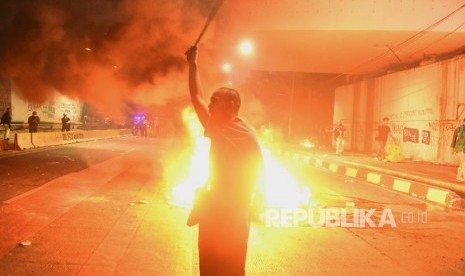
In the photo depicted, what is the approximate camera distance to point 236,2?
1566 centimetres

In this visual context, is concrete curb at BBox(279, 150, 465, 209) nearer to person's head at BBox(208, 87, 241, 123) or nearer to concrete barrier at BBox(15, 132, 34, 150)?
person's head at BBox(208, 87, 241, 123)

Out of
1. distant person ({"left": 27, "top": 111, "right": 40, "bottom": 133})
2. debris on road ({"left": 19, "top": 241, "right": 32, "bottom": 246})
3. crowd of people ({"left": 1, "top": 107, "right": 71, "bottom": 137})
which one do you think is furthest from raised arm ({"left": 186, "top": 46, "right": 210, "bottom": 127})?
distant person ({"left": 27, "top": 111, "right": 40, "bottom": 133})

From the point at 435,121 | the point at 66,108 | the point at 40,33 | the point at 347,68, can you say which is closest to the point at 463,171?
the point at 435,121

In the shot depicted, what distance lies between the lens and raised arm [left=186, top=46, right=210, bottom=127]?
2797 mm

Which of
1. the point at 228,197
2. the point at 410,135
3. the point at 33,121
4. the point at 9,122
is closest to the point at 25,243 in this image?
the point at 228,197

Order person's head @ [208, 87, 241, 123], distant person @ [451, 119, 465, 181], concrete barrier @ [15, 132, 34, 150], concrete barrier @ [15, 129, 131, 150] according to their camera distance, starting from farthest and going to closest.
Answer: concrete barrier @ [15, 129, 131, 150] < concrete barrier @ [15, 132, 34, 150] < distant person @ [451, 119, 465, 181] < person's head @ [208, 87, 241, 123]

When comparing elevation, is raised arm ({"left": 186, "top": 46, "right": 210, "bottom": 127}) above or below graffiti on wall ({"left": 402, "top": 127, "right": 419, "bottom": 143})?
above

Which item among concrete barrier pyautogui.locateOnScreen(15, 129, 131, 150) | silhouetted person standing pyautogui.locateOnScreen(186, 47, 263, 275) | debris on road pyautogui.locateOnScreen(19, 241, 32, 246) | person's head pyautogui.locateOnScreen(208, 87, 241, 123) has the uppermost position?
person's head pyautogui.locateOnScreen(208, 87, 241, 123)

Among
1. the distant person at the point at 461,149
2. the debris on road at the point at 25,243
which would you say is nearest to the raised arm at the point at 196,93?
the debris on road at the point at 25,243

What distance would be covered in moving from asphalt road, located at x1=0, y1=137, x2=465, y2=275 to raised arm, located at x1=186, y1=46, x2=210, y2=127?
1938 millimetres

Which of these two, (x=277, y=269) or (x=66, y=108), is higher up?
(x=66, y=108)

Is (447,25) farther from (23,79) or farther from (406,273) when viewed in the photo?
(23,79)

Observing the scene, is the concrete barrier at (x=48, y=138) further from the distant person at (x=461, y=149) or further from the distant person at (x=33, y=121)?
the distant person at (x=461, y=149)

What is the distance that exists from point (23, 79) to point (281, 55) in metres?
17.8
